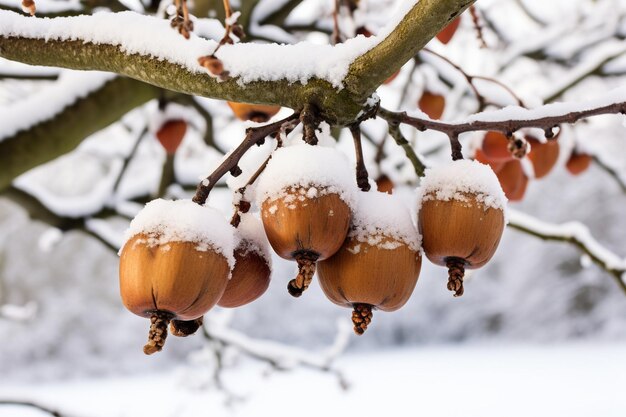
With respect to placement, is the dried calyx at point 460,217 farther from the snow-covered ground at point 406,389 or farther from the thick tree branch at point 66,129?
the snow-covered ground at point 406,389

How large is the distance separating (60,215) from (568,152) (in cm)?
130

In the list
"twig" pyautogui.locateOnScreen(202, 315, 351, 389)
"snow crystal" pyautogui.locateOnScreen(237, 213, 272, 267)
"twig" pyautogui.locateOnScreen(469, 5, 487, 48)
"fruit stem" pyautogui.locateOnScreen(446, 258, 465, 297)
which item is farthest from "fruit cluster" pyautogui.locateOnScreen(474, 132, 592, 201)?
"twig" pyautogui.locateOnScreen(202, 315, 351, 389)

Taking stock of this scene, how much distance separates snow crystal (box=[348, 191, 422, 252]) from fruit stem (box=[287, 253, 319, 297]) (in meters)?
0.04

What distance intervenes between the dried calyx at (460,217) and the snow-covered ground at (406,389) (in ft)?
11.9

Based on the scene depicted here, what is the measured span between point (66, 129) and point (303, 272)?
0.81 meters

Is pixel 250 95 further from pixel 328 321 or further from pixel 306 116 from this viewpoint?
pixel 328 321

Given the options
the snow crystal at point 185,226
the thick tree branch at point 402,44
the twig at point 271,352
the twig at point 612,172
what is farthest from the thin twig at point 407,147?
the twig at point 271,352

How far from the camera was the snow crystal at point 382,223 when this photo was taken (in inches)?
20.4

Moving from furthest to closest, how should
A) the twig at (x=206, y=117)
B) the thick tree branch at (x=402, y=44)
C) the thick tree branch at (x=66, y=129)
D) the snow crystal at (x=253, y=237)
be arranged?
the twig at (x=206, y=117) → the thick tree branch at (x=66, y=129) → the snow crystal at (x=253, y=237) → the thick tree branch at (x=402, y=44)

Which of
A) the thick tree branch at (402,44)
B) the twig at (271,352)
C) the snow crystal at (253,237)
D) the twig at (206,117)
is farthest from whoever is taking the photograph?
the twig at (271,352)

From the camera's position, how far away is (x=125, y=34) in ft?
1.88

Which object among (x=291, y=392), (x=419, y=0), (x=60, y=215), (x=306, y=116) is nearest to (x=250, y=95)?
(x=306, y=116)

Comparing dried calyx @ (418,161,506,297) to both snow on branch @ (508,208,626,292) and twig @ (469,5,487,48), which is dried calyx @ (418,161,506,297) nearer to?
twig @ (469,5,487,48)

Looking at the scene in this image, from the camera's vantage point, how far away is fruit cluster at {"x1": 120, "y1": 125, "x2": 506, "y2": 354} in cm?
48
